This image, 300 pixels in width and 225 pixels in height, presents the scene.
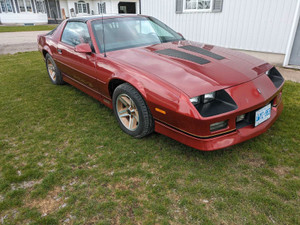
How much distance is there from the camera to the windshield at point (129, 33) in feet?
10.2

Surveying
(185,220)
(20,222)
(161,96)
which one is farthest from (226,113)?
(20,222)

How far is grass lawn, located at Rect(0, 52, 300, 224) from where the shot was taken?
1822 millimetres

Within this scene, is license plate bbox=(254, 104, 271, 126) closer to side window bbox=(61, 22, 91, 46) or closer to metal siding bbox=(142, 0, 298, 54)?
side window bbox=(61, 22, 91, 46)

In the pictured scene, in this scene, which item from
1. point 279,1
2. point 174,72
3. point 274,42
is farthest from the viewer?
point 274,42

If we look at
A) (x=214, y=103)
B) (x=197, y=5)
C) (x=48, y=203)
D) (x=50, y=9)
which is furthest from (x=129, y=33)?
(x=50, y=9)

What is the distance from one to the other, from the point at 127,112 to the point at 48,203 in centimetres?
133

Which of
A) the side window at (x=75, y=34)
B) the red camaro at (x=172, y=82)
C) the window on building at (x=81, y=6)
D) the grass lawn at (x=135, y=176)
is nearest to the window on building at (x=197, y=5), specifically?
the red camaro at (x=172, y=82)

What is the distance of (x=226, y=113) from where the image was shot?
6.70ft

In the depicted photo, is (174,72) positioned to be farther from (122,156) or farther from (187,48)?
(122,156)

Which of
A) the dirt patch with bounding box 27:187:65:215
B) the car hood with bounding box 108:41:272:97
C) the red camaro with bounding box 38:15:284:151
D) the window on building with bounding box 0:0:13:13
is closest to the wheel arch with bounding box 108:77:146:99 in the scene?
the red camaro with bounding box 38:15:284:151

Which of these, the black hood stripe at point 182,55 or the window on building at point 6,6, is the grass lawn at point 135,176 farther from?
the window on building at point 6,6

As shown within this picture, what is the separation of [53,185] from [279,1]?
6486 millimetres

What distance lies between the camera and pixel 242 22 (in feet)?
21.0

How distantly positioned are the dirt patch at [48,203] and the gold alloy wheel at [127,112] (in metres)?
1.16
